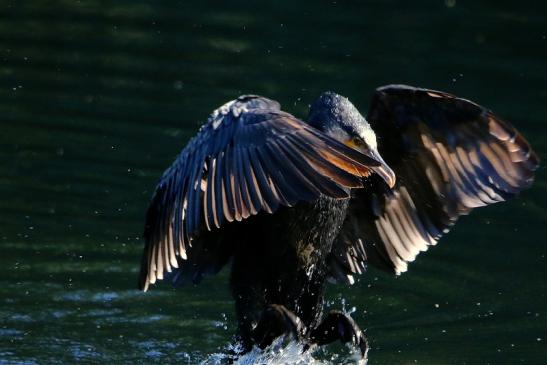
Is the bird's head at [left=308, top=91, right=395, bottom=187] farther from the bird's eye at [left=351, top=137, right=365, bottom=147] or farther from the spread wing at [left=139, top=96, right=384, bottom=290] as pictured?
the spread wing at [left=139, top=96, right=384, bottom=290]

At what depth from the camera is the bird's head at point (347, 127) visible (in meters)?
5.76

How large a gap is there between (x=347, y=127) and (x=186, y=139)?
397 cm

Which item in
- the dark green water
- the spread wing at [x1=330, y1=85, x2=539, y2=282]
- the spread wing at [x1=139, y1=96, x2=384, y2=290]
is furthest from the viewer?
the dark green water

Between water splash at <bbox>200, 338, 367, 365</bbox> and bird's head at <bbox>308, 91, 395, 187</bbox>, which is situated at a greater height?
bird's head at <bbox>308, 91, 395, 187</bbox>

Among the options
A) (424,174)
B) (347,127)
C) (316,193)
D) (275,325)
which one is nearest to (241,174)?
(316,193)

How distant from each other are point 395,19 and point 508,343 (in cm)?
612

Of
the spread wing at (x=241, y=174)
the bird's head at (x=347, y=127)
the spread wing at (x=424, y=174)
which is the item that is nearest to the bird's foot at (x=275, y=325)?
the spread wing at (x=241, y=174)

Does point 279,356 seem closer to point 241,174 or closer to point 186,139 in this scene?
point 241,174

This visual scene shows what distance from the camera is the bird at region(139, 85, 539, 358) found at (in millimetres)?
5195

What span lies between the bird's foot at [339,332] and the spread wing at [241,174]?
0.82 metres

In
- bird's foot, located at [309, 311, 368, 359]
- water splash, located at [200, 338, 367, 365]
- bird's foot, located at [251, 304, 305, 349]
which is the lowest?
water splash, located at [200, 338, 367, 365]

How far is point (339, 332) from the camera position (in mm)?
6078

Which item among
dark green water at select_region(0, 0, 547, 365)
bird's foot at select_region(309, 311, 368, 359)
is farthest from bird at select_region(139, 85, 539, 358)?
dark green water at select_region(0, 0, 547, 365)

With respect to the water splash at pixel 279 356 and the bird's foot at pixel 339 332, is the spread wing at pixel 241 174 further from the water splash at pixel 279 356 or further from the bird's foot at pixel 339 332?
the bird's foot at pixel 339 332
